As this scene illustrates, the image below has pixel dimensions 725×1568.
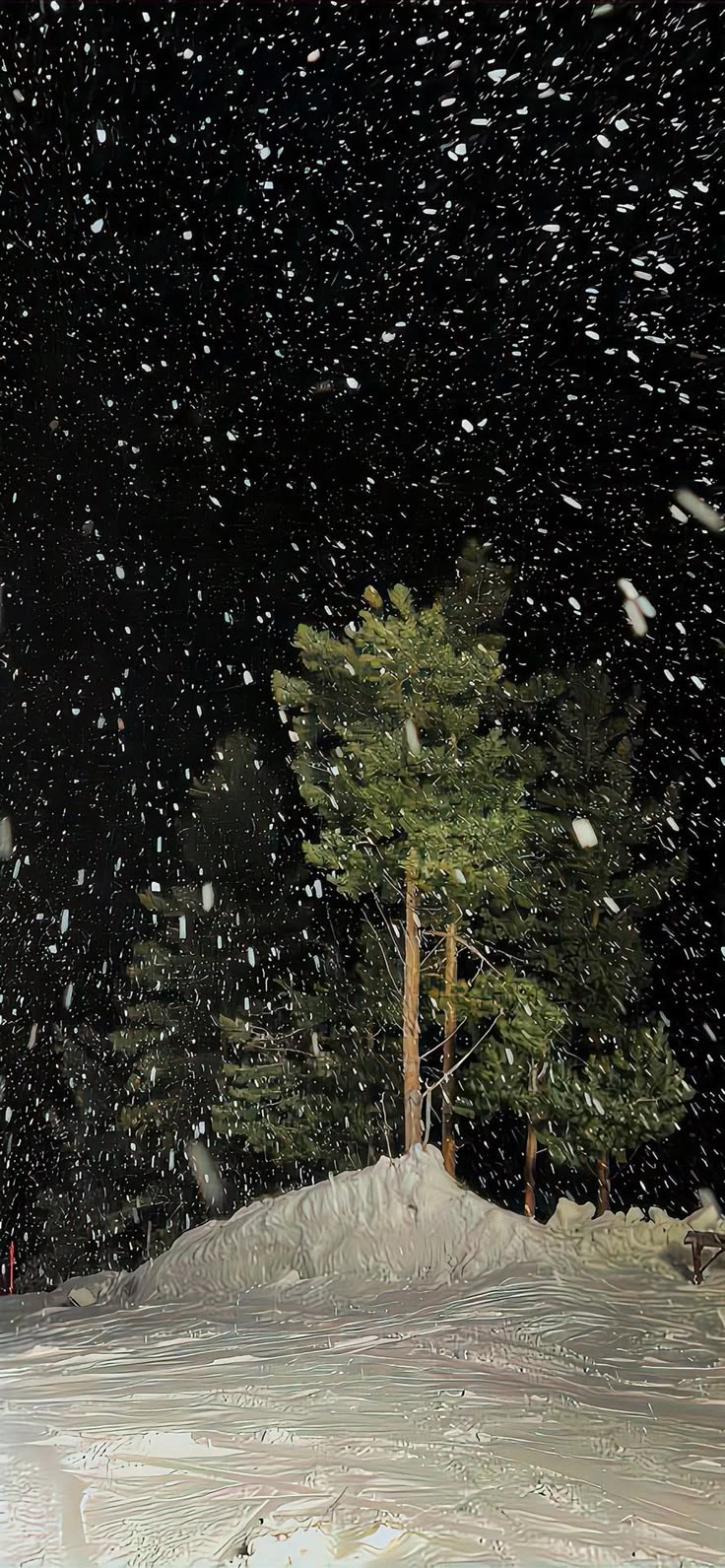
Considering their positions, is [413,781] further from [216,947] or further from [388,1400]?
[388,1400]

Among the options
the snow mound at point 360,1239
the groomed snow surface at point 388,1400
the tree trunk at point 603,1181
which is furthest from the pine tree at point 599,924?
the groomed snow surface at point 388,1400

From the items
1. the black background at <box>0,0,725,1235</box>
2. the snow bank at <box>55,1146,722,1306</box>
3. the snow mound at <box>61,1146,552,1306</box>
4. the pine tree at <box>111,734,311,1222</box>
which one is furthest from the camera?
the pine tree at <box>111,734,311,1222</box>

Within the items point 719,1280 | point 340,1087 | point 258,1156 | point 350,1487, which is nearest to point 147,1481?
point 350,1487

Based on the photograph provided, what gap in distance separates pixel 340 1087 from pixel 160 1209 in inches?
371

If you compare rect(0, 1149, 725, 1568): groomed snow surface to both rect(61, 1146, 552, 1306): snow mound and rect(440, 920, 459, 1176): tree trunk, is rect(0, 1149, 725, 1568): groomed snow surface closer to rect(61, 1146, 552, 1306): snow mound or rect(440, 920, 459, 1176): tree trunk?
rect(61, 1146, 552, 1306): snow mound

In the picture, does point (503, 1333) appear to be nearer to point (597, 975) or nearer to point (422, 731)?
point (422, 731)

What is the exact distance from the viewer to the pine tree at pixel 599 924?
1817cm

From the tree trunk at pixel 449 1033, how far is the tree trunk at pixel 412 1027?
663mm

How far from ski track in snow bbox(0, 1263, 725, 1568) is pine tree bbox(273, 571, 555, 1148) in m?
6.00

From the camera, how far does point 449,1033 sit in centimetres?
1952

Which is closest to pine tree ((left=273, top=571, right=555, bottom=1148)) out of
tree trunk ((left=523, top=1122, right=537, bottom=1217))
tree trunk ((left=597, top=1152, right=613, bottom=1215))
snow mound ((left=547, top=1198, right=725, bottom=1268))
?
snow mound ((left=547, top=1198, right=725, bottom=1268))

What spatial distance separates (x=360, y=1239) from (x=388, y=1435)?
23.5 feet

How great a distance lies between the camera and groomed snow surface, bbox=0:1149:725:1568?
4531 mm

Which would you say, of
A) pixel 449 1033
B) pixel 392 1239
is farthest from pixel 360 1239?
pixel 449 1033
